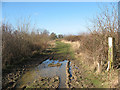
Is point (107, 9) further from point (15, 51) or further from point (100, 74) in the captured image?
point (15, 51)

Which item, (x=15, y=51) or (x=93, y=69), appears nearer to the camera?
(x=93, y=69)

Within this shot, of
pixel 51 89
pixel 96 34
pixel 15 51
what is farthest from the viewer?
pixel 15 51

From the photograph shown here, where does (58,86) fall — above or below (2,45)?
below

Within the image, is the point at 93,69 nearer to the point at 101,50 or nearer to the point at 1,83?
the point at 101,50

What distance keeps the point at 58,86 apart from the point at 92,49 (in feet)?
12.7

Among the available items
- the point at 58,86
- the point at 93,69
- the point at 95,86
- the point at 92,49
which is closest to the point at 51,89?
the point at 58,86

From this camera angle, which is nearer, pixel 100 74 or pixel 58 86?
pixel 58 86

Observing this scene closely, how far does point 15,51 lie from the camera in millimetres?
11133

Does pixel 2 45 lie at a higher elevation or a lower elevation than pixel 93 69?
higher

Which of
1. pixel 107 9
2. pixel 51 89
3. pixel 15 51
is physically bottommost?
pixel 51 89

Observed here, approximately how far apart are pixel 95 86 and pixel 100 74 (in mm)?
1556

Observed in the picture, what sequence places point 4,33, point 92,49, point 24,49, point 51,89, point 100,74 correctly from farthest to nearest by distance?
1. point 24,49
2. point 4,33
3. point 92,49
4. point 100,74
5. point 51,89

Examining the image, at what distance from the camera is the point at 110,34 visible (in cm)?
696

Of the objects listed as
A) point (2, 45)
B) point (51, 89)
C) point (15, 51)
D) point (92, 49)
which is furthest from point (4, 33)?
point (92, 49)
